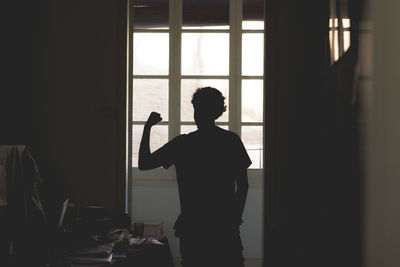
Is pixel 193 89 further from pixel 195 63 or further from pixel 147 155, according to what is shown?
pixel 147 155

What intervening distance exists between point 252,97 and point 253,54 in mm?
414

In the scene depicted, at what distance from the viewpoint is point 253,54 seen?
5090 millimetres

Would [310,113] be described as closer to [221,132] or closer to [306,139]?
[306,139]

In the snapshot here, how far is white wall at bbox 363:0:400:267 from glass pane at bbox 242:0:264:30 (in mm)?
3287

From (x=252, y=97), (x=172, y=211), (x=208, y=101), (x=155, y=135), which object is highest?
(x=252, y=97)

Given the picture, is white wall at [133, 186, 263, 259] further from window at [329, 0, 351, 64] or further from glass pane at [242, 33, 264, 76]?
window at [329, 0, 351, 64]

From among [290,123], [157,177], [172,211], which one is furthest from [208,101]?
[172,211]

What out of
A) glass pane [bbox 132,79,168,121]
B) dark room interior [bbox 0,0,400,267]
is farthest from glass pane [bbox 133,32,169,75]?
dark room interior [bbox 0,0,400,267]

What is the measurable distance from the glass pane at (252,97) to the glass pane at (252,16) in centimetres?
51

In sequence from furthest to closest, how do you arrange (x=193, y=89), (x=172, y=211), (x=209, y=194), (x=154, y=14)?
(x=172, y=211)
(x=154, y=14)
(x=193, y=89)
(x=209, y=194)

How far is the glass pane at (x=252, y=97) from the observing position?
196 inches

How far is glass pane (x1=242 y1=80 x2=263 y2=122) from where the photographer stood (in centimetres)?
498

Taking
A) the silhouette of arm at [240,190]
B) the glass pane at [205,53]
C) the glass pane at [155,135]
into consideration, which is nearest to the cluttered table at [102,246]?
the silhouette of arm at [240,190]

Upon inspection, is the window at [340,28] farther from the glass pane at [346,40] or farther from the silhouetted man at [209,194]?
the silhouetted man at [209,194]
